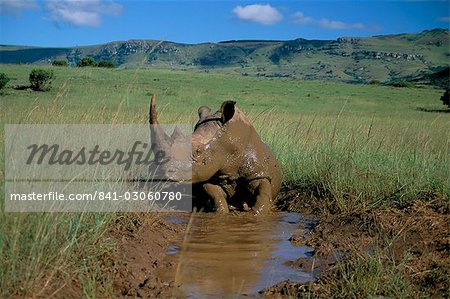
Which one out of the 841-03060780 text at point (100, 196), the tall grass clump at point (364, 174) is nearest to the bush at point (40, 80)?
the tall grass clump at point (364, 174)

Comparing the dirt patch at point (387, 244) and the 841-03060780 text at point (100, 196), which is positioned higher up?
the 841-03060780 text at point (100, 196)

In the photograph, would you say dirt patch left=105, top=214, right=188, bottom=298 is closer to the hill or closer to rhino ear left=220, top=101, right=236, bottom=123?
rhino ear left=220, top=101, right=236, bottom=123

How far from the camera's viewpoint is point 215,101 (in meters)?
27.8

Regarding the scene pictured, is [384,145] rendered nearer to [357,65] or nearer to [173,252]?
[173,252]

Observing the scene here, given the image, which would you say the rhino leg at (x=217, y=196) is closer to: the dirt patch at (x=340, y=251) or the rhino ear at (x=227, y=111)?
the dirt patch at (x=340, y=251)

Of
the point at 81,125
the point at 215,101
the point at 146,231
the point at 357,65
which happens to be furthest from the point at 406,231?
the point at 357,65

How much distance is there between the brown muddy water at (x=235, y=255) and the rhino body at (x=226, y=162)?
0.33m

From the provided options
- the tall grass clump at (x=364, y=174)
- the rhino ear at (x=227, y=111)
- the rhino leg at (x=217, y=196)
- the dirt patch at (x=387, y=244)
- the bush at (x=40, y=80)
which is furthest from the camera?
the bush at (x=40, y=80)

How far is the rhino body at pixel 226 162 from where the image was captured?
6.71 meters

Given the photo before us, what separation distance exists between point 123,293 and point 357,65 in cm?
10412

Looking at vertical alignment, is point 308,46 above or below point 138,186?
above

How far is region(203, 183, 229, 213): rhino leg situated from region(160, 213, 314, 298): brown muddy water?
122mm

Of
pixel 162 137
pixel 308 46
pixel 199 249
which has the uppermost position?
pixel 308 46

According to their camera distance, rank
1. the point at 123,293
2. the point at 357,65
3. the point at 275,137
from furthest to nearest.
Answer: the point at 357,65
the point at 275,137
the point at 123,293
